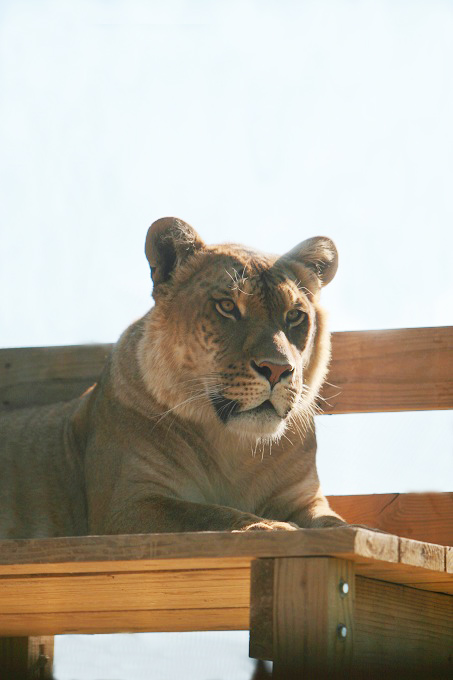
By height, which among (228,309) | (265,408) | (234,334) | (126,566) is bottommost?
(126,566)

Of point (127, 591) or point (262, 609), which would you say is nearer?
point (262, 609)

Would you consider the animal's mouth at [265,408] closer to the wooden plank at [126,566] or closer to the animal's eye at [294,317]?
the animal's eye at [294,317]

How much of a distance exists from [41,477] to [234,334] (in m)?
1.25

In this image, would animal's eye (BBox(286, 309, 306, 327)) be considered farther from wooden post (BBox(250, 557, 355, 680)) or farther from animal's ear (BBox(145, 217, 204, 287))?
wooden post (BBox(250, 557, 355, 680))

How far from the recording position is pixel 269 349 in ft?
12.3

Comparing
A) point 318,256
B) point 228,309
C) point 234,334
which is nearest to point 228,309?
point 228,309

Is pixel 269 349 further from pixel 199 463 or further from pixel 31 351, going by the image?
pixel 31 351

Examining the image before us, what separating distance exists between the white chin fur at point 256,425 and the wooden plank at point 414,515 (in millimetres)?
785

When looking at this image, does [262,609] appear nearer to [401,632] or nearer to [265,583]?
[265,583]

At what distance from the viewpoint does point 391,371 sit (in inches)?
183

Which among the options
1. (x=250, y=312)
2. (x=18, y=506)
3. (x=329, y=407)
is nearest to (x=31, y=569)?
(x=250, y=312)

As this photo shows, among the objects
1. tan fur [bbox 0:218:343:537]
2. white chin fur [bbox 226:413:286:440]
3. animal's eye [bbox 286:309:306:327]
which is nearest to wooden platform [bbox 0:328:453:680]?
tan fur [bbox 0:218:343:537]

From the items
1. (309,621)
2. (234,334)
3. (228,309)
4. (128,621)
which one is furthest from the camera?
(228,309)

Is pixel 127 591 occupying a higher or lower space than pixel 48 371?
lower
